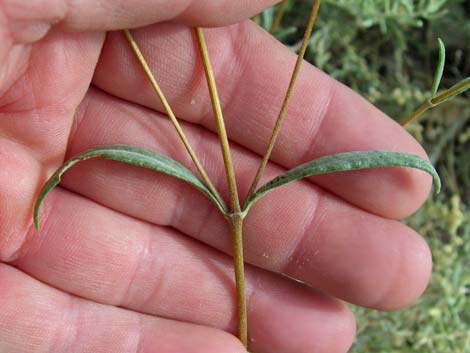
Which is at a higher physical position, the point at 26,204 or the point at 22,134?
the point at 22,134

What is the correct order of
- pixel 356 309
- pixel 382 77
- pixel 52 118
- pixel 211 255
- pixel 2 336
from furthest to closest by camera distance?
1. pixel 382 77
2. pixel 356 309
3. pixel 211 255
4. pixel 2 336
5. pixel 52 118

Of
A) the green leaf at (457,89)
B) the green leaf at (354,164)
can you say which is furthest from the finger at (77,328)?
the green leaf at (457,89)

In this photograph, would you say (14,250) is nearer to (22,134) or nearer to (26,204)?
(26,204)

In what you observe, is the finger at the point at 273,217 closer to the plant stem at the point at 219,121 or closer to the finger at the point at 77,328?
the plant stem at the point at 219,121

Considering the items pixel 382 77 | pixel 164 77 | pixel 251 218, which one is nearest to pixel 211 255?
pixel 251 218

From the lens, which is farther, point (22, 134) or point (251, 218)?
point (251, 218)

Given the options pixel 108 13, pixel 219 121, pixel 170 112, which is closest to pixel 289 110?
pixel 219 121

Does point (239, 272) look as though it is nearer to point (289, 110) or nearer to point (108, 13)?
point (289, 110)

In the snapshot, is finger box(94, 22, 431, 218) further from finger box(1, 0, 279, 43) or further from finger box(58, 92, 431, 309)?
finger box(1, 0, 279, 43)
